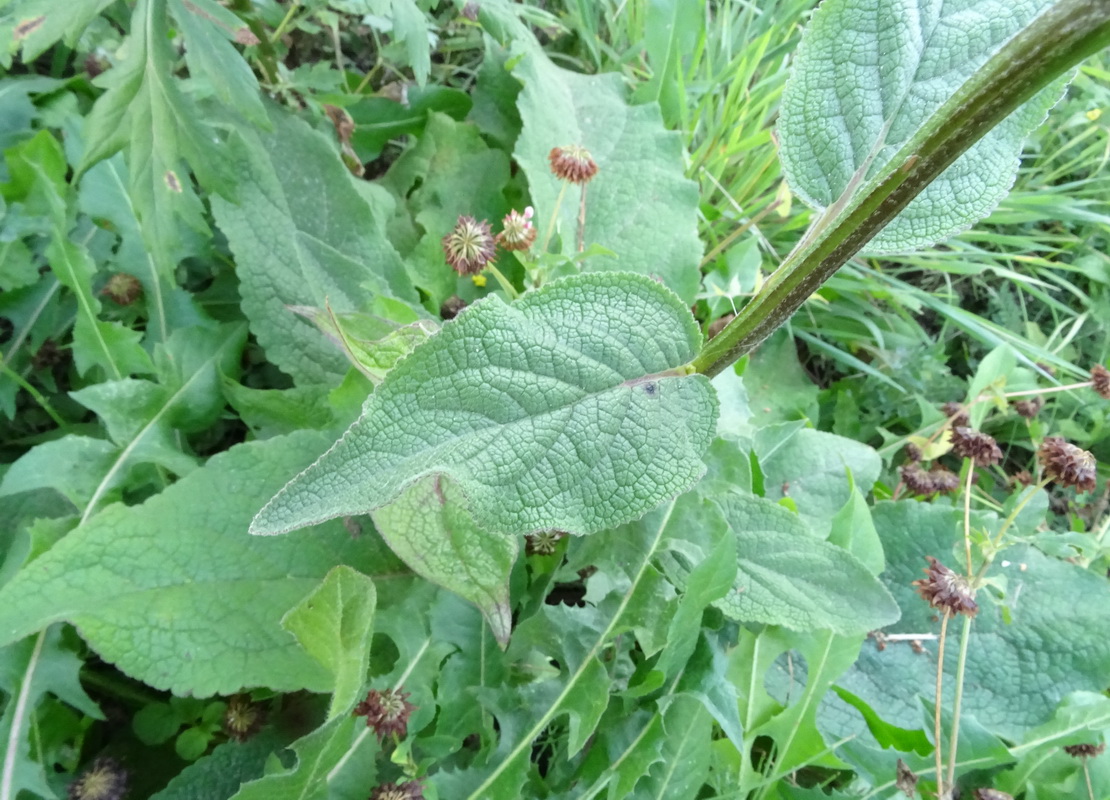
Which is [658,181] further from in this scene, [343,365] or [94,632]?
[94,632]

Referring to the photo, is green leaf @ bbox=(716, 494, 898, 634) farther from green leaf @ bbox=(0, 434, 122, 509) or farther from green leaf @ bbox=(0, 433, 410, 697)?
green leaf @ bbox=(0, 434, 122, 509)

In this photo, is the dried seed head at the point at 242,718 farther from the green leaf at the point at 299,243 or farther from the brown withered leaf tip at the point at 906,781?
the brown withered leaf tip at the point at 906,781

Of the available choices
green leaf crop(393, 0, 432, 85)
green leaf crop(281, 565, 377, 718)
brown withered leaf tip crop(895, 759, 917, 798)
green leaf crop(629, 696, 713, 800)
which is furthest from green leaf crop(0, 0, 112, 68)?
brown withered leaf tip crop(895, 759, 917, 798)

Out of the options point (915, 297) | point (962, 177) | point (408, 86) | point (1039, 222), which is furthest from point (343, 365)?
point (1039, 222)

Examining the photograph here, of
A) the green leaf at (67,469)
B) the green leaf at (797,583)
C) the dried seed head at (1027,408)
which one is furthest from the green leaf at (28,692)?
the dried seed head at (1027,408)

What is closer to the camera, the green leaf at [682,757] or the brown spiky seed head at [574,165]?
the green leaf at [682,757]

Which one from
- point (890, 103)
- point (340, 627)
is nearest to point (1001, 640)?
point (890, 103)
